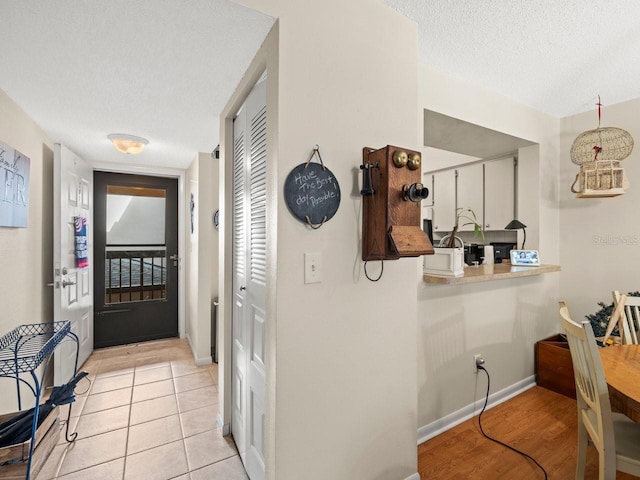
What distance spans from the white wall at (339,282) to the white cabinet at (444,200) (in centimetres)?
232

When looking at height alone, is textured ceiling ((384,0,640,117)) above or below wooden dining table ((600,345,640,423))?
above

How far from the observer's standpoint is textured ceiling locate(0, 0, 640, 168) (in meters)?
1.30

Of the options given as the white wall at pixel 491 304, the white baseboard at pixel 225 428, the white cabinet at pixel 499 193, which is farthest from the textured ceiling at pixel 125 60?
the white cabinet at pixel 499 193

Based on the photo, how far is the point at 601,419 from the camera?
122cm

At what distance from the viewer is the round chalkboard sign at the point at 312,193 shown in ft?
4.10

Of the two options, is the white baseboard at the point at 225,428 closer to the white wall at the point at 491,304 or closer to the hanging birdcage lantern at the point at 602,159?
the white wall at the point at 491,304

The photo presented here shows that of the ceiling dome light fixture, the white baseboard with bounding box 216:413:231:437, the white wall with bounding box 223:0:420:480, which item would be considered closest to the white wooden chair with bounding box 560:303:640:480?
the white wall with bounding box 223:0:420:480

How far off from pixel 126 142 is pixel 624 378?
11.5ft

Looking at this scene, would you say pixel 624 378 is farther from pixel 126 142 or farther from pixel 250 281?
pixel 126 142

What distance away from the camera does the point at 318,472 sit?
51.4 inches

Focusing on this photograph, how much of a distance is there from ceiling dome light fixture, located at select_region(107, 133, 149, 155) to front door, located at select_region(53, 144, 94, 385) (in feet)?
1.31

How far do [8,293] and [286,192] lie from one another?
2.02 meters

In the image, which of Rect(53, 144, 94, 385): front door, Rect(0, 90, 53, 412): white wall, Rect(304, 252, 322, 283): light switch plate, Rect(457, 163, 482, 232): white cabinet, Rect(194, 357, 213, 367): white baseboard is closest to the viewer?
Rect(304, 252, 322, 283): light switch plate

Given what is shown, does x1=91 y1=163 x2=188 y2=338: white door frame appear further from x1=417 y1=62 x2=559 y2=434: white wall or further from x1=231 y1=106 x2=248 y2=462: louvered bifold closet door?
x1=417 y1=62 x2=559 y2=434: white wall
